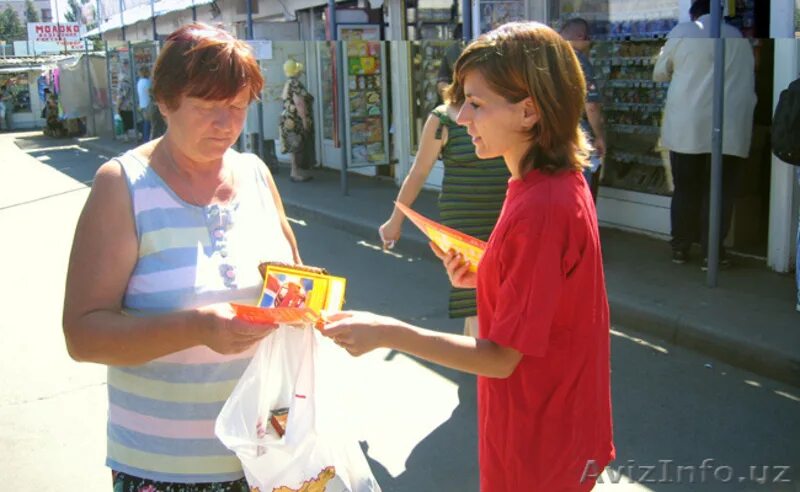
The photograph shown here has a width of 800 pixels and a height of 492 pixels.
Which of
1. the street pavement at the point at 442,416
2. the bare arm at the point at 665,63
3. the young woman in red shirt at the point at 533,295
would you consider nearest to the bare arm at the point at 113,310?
the young woman in red shirt at the point at 533,295

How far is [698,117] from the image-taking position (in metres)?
6.79

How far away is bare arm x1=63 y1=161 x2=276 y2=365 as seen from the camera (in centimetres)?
182

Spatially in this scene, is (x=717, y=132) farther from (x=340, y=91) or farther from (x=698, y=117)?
(x=340, y=91)

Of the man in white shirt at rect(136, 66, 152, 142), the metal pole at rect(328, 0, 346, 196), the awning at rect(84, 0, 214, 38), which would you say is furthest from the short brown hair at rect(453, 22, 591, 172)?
the man in white shirt at rect(136, 66, 152, 142)

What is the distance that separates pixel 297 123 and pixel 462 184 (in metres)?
9.34

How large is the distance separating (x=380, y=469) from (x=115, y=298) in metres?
2.44

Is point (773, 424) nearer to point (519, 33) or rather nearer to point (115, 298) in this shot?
point (519, 33)

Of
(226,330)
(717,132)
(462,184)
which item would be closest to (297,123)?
(717,132)

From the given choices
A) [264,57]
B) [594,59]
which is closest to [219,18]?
[264,57]

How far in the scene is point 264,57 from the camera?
13266 millimetres

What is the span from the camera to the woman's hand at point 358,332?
177 centimetres

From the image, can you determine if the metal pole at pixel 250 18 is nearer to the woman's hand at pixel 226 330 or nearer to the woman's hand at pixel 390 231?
the woman's hand at pixel 390 231

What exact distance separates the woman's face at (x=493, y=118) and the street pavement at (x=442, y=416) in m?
2.33

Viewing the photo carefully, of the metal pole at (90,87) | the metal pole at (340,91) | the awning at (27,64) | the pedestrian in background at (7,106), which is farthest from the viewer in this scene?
the awning at (27,64)
